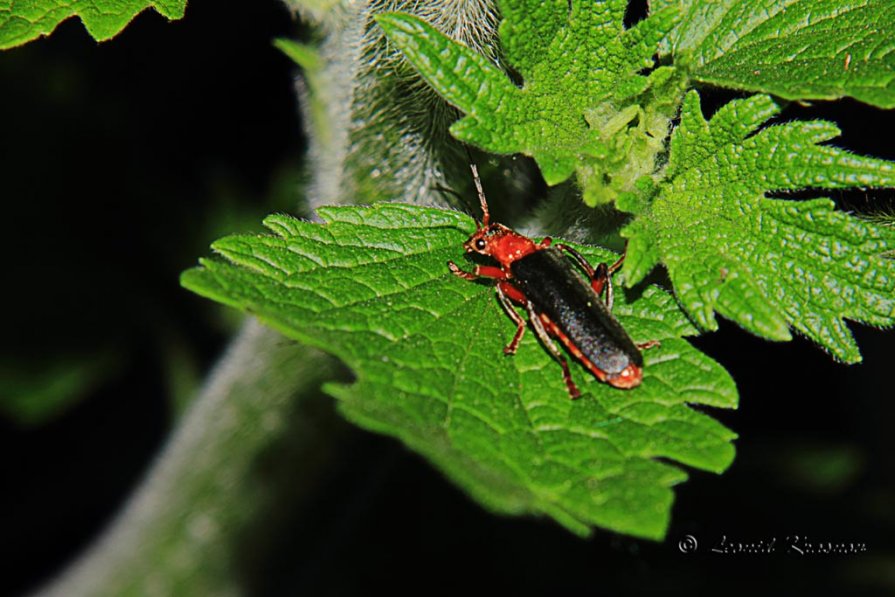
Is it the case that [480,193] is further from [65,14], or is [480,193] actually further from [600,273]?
[65,14]

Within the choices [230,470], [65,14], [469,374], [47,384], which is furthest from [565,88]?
[47,384]

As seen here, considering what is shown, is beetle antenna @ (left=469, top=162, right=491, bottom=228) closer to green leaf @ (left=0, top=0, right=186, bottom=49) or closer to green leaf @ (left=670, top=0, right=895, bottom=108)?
green leaf @ (left=670, top=0, right=895, bottom=108)

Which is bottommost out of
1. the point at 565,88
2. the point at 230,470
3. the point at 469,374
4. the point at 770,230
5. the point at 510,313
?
the point at 230,470

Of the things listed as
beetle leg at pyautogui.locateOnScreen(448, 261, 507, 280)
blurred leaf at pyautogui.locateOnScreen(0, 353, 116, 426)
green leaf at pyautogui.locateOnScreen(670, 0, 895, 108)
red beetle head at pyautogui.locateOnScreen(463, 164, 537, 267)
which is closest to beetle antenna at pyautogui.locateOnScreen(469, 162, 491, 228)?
red beetle head at pyautogui.locateOnScreen(463, 164, 537, 267)

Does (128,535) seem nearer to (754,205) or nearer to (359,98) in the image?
(359,98)

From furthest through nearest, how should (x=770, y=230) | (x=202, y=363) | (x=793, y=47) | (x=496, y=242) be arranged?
(x=202, y=363) → (x=496, y=242) → (x=793, y=47) → (x=770, y=230)

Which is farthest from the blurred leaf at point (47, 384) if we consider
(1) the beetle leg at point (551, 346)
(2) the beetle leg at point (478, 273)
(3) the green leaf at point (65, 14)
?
(1) the beetle leg at point (551, 346)

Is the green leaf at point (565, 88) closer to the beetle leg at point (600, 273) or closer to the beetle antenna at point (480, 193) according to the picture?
the beetle leg at point (600, 273)
